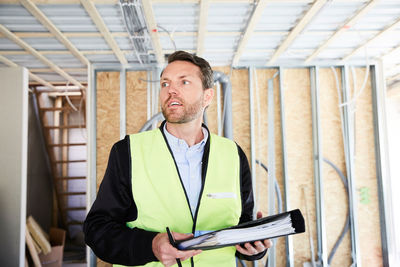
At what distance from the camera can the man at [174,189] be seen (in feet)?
3.84

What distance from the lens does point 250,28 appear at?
2.79m

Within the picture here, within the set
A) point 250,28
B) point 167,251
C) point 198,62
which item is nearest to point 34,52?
point 250,28

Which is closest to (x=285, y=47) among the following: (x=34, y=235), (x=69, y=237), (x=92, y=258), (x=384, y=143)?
(x=384, y=143)

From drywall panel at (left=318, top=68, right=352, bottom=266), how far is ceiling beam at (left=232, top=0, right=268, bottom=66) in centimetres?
109

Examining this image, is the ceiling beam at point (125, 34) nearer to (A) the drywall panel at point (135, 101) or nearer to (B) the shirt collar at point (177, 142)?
(A) the drywall panel at point (135, 101)

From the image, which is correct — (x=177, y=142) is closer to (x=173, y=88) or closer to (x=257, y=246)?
(x=173, y=88)

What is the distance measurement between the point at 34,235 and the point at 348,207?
4.12 metres

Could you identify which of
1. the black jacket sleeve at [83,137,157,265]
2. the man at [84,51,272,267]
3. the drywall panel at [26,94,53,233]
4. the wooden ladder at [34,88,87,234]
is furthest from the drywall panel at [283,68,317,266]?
the drywall panel at [26,94,53,233]

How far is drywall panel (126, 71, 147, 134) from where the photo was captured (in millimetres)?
3688

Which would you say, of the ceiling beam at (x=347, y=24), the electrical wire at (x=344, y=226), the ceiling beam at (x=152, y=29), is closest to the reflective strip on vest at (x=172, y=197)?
the ceiling beam at (x=152, y=29)

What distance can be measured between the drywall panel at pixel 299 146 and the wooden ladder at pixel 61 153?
12.9 ft

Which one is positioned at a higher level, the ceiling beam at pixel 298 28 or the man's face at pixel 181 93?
the ceiling beam at pixel 298 28

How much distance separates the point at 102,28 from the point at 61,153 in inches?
159

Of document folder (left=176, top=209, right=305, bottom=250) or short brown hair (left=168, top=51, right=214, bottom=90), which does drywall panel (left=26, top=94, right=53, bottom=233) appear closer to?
short brown hair (left=168, top=51, right=214, bottom=90)
